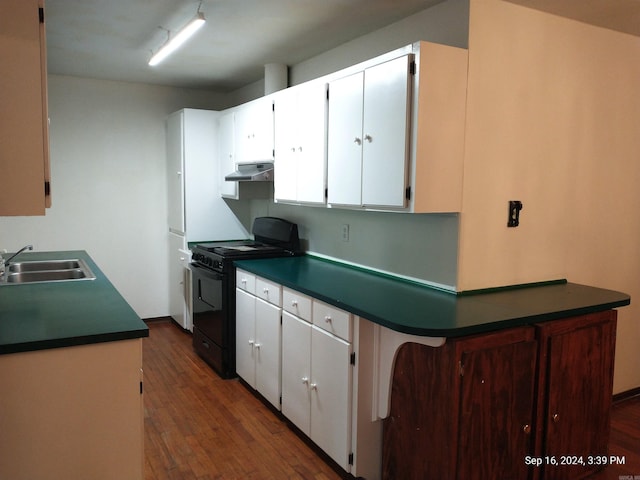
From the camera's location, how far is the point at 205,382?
396cm

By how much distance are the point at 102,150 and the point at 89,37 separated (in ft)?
5.91

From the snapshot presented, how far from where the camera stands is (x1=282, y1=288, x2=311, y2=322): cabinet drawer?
2932mm

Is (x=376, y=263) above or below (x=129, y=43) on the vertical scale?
below

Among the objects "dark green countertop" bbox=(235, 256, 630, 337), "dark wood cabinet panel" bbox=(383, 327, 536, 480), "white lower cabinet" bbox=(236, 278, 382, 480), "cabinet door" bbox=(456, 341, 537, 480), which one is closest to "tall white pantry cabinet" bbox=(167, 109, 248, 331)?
"white lower cabinet" bbox=(236, 278, 382, 480)

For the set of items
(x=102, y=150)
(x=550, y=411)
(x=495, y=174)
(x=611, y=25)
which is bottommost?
(x=550, y=411)

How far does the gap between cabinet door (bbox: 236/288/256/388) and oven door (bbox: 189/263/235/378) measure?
0.35ft

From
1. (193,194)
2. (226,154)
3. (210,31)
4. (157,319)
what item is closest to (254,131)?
(226,154)

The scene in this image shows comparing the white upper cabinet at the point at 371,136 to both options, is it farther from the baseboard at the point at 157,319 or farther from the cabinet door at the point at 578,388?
the baseboard at the point at 157,319

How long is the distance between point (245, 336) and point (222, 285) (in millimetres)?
443

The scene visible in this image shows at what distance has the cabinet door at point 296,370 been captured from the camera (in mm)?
2967

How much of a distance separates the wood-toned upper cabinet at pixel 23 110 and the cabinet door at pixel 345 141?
161cm

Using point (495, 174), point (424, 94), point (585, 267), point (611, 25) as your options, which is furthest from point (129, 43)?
point (585, 267)

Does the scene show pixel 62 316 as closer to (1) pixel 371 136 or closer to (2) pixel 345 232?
(1) pixel 371 136

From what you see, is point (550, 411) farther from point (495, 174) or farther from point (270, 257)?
point (270, 257)
